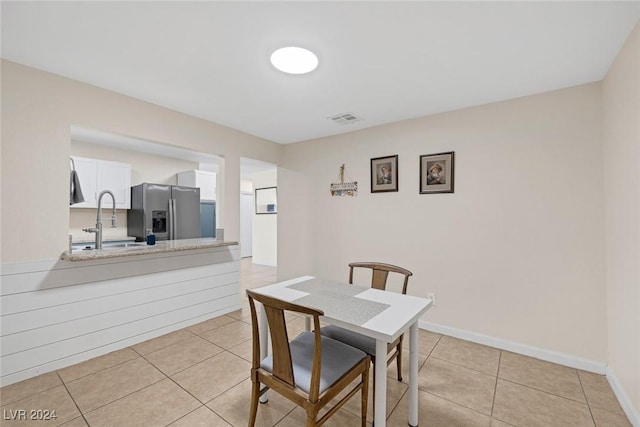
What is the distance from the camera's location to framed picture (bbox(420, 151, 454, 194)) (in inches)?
111

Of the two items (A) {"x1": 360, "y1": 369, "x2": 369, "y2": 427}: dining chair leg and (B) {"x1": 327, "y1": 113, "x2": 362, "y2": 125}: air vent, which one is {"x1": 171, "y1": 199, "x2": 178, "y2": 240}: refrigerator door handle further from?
(A) {"x1": 360, "y1": 369, "x2": 369, "y2": 427}: dining chair leg

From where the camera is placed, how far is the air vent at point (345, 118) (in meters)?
3.00

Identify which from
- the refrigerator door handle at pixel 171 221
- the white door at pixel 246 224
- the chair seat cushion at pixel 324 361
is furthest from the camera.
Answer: the white door at pixel 246 224

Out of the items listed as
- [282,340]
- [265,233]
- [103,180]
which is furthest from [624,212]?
[265,233]

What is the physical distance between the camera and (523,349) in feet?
7.95

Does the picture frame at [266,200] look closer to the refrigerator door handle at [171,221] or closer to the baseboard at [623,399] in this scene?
the refrigerator door handle at [171,221]

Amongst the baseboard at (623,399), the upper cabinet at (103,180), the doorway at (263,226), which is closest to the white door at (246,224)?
the doorway at (263,226)

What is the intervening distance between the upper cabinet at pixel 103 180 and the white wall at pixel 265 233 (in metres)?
3.00

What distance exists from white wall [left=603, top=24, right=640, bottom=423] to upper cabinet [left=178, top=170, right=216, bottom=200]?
531cm

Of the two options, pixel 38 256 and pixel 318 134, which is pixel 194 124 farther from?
pixel 38 256

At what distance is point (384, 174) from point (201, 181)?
3570 mm

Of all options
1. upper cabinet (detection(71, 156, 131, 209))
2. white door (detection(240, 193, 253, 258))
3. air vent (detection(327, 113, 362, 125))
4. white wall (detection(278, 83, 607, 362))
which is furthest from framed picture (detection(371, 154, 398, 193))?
white door (detection(240, 193, 253, 258))

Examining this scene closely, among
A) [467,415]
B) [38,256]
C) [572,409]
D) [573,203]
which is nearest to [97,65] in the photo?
[38,256]

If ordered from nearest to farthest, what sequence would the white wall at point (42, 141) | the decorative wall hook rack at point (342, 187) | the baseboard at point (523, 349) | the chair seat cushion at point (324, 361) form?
the chair seat cushion at point (324, 361) → the white wall at point (42, 141) → the baseboard at point (523, 349) → the decorative wall hook rack at point (342, 187)
